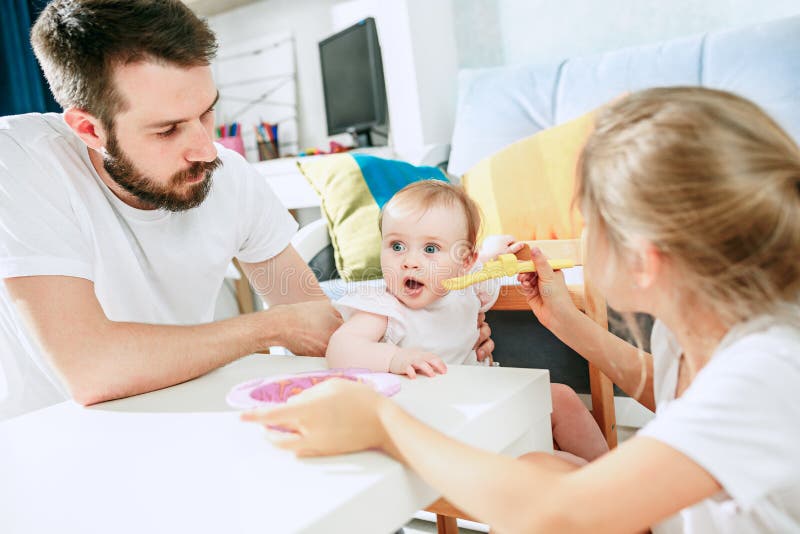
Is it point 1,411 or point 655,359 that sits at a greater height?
point 655,359

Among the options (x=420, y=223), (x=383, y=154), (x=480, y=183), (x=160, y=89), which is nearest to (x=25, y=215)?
(x=160, y=89)

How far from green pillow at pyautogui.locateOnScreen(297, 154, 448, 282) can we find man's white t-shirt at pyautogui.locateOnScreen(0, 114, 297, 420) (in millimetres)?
476

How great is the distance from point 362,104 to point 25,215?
A: 1.99 metres

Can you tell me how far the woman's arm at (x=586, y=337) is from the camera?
2.98ft

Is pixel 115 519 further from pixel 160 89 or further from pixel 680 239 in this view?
pixel 160 89

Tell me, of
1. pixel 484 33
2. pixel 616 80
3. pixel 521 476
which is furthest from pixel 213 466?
pixel 484 33

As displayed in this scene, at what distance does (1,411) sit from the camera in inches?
49.9

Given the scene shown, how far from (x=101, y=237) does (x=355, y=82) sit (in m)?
1.86

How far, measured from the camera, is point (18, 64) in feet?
10.7

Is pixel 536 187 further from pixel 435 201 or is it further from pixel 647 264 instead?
pixel 647 264

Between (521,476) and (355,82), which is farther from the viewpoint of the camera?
(355,82)

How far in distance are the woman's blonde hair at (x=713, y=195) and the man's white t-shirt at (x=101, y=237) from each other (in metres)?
0.79

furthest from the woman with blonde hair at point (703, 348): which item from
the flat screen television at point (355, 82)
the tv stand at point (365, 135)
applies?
the tv stand at point (365, 135)

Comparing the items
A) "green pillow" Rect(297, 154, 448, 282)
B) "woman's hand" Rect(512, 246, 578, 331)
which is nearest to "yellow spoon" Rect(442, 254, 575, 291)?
"woman's hand" Rect(512, 246, 578, 331)
